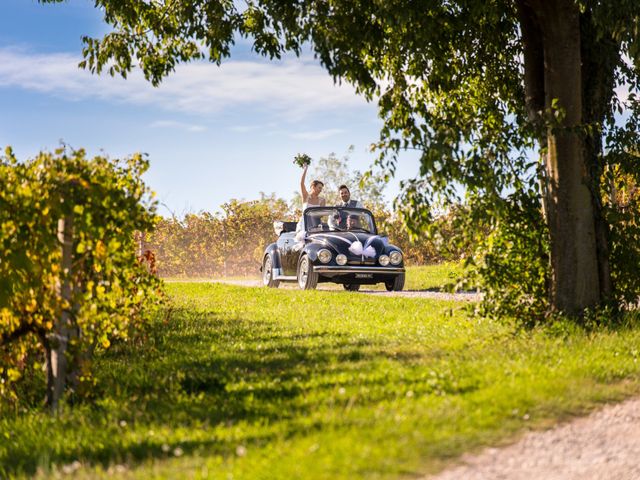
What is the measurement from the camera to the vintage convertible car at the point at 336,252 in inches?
629

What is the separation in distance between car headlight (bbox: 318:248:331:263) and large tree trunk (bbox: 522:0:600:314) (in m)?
7.25

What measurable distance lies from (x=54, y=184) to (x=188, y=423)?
2032mm

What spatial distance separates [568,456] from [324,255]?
37.5ft

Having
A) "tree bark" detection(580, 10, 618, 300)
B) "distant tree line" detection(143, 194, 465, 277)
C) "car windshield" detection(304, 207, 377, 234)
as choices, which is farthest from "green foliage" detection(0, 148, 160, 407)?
"distant tree line" detection(143, 194, 465, 277)

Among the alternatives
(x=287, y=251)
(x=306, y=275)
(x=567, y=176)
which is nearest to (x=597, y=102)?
(x=567, y=176)

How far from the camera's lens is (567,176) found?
29.5 feet

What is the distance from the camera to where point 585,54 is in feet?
31.1

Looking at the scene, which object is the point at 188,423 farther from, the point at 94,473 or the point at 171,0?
the point at 171,0

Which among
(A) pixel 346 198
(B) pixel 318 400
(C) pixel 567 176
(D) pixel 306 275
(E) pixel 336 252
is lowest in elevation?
(B) pixel 318 400

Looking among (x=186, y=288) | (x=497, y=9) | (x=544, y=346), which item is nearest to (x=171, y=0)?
(x=497, y=9)

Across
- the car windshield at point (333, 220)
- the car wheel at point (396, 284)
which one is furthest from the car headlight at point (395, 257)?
the car windshield at point (333, 220)

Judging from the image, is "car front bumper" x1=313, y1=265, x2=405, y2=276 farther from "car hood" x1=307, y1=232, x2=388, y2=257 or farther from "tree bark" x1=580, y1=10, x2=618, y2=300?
"tree bark" x1=580, y1=10, x2=618, y2=300

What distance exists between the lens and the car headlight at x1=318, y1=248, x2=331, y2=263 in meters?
15.9

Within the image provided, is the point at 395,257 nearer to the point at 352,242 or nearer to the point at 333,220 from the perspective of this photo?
the point at 352,242
